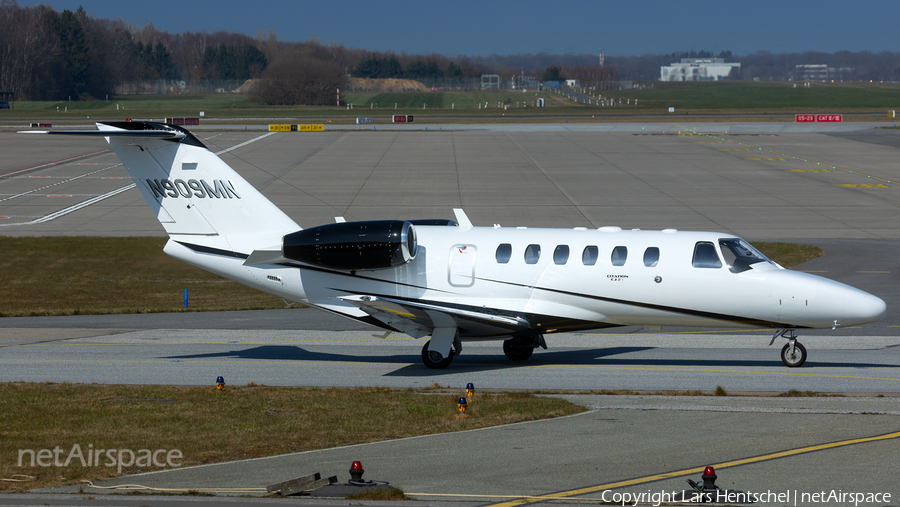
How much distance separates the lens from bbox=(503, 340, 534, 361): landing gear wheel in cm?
2194

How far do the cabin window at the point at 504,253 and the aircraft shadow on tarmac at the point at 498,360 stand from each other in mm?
2674

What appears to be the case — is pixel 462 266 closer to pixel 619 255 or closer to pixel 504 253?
pixel 504 253

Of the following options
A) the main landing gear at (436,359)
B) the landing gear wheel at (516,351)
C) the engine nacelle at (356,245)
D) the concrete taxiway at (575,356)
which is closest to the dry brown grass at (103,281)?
the concrete taxiway at (575,356)

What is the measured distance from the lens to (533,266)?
20.3m

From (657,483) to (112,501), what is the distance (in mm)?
7157

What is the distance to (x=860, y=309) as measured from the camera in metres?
19.0

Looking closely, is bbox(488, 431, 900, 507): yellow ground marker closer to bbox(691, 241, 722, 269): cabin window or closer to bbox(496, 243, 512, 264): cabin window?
bbox(691, 241, 722, 269): cabin window

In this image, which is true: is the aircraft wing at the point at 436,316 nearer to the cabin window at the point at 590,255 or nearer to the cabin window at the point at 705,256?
the cabin window at the point at 590,255

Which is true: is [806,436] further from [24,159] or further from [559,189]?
[24,159]

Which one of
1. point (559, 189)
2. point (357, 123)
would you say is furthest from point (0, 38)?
point (559, 189)

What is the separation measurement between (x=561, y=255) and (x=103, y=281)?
21.7m

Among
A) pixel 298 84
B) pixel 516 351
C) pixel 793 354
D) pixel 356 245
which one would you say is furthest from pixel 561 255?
pixel 298 84

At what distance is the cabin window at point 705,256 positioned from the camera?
1969 cm

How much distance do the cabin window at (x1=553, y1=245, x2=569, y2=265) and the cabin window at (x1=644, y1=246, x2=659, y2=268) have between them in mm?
1766
